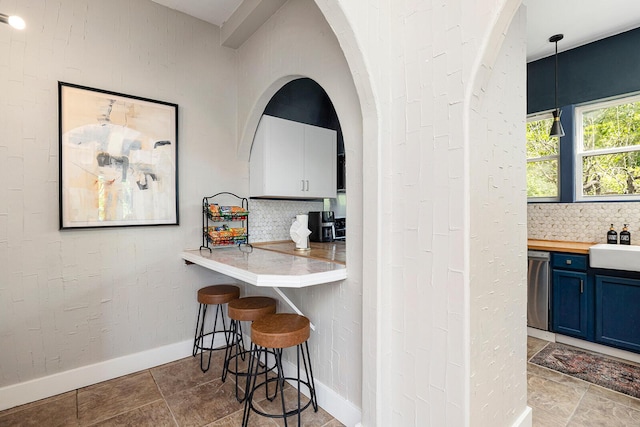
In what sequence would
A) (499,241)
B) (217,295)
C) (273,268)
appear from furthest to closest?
1. (217,295)
2. (273,268)
3. (499,241)

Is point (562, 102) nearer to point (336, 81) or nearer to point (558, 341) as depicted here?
point (558, 341)

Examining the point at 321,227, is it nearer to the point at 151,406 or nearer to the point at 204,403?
the point at 204,403

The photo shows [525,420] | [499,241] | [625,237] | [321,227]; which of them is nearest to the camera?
[499,241]

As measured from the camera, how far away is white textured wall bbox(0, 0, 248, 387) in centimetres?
211

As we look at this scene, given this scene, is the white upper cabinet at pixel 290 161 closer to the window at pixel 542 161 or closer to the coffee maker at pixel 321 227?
the coffee maker at pixel 321 227

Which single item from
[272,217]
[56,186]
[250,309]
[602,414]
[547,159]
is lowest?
[602,414]

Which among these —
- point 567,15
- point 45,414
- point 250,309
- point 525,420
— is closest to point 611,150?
point 567,15

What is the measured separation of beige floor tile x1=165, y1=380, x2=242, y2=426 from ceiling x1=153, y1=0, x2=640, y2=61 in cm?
305

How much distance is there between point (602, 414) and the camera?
201cm

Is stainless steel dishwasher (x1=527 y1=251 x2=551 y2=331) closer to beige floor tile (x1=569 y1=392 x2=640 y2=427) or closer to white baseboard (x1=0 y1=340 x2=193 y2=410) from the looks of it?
beige floor tile (x1=569 y1=392 x2=640 y2=427)

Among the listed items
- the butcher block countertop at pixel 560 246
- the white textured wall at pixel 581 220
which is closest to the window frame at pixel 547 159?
the white textured wall at pixel 581 220

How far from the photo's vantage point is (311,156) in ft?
10.5

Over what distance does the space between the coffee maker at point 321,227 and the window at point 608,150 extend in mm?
2708

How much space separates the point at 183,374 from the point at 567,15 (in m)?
4.44
